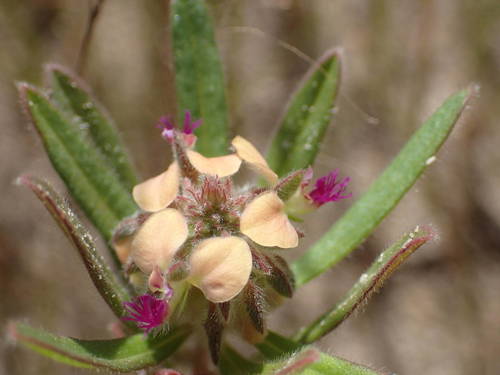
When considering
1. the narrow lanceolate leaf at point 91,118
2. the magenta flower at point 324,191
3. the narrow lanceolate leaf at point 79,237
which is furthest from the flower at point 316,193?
the narrow lanceolate leaf at point 91,118

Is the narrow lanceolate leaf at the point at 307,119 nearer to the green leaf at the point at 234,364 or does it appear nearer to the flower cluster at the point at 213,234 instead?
the flower cluster at the point at 213,234

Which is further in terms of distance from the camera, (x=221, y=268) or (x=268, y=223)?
(x=268, y=223)

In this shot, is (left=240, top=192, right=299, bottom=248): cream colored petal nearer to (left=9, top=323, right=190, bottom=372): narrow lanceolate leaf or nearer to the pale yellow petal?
the pale yellow petal

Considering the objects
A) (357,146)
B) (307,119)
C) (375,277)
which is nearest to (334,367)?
(375,277)

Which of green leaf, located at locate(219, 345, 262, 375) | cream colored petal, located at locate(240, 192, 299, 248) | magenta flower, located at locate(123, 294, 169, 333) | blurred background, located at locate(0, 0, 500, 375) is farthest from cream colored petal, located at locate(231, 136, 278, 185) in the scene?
blurred background, located at locate(0, 0, 500, 375)

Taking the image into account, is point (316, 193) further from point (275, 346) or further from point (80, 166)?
point (80, 166)

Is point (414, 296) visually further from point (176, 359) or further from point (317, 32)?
point (176, 359)
